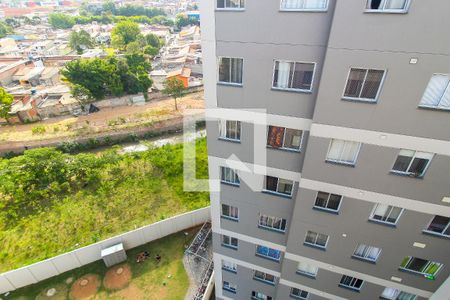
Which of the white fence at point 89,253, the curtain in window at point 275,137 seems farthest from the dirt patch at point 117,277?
the curtain in window at point 275,137

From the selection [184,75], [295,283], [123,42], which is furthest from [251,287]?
[123,42]

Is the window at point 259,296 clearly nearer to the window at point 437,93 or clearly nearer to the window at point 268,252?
the window at point 268,252

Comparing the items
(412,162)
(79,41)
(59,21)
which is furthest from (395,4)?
(59,21)

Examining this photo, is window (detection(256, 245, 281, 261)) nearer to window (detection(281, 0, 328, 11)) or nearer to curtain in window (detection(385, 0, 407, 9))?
window (detection(281, 0, 328, 11))

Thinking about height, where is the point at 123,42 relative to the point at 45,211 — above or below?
above

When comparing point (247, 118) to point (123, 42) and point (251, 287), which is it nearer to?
point (251, 287)

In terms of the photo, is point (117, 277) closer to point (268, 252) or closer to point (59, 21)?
point (268, 252)
